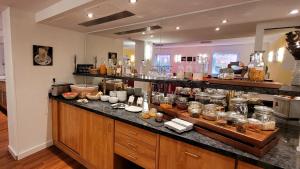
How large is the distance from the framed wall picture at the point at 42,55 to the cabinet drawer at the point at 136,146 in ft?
5.90

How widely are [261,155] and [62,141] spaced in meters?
2.67

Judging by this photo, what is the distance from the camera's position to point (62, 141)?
260 centimetres

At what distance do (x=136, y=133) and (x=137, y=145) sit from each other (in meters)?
0.12

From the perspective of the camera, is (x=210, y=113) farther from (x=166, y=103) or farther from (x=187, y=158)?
(x=166, y=103)

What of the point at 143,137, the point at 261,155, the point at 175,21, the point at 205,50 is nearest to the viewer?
the point at 261,155

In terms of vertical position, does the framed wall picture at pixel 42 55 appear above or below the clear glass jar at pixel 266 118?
above

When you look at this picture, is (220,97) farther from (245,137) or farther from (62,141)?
(62,141)

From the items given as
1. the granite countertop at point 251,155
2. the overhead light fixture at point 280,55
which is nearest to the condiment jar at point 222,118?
the granite countertop at point 251,155

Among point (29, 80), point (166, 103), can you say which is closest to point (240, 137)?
point (166, 103)

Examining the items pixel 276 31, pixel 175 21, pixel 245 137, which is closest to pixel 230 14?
pixel 175 21

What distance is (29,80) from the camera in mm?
2461

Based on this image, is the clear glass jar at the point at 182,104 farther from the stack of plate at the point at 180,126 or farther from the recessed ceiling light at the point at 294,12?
the recessed ceiling light at the point at 294,12

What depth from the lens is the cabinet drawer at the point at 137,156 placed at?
1503 mm

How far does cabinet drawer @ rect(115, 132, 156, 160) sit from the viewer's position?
1.50m
